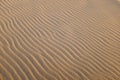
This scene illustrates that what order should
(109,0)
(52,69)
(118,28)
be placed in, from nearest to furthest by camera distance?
(52,69) → (118,28) → (109,0)

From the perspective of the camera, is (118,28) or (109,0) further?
(109,0)

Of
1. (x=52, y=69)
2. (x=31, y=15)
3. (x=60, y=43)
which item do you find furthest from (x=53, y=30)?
(x=52, y=69)

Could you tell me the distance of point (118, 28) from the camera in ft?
18.9

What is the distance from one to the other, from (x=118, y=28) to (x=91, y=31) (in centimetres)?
90

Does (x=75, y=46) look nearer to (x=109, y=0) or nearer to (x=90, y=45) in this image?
(x=90, y=45)

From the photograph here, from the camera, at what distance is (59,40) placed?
503cm

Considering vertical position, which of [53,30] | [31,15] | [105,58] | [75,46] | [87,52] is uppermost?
[31,15]

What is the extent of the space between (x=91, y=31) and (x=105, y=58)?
1.09 meters

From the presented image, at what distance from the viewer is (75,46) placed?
4.91 metres

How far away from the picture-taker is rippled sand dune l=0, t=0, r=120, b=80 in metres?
4.17

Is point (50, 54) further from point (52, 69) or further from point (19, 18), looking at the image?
point (19, 18)

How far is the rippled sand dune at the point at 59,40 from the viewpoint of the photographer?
13.7 ft

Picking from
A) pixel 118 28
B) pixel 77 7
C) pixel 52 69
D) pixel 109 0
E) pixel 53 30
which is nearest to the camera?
pixel 52 69

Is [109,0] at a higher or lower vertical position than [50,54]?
higher
